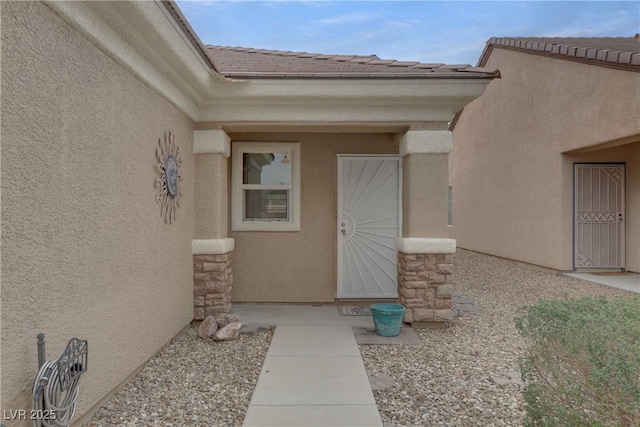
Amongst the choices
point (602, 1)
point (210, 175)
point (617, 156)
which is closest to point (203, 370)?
point (210, 175)

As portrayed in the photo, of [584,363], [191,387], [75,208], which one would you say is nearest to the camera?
[584,363]

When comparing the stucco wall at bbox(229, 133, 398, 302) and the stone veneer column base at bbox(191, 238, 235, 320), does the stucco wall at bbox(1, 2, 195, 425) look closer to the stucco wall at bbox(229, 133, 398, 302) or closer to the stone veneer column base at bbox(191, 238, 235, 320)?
the stone veneer column base at bbox(191, 238, 235, 320)

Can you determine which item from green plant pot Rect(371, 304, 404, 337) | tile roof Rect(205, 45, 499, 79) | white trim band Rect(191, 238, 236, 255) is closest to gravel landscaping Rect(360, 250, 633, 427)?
green plant pot Rect(371, 304, 404, 337)

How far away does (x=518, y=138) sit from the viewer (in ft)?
36.2

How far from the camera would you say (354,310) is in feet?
19.8

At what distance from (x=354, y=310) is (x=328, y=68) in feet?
11.9

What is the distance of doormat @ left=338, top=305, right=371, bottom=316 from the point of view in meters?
5.83

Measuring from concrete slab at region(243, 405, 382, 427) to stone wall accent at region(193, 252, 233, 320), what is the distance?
2.31 metres

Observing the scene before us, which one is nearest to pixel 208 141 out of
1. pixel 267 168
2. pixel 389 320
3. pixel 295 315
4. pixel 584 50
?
pixel 267 168

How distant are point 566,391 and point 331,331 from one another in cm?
327

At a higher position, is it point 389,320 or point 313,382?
point 389,320

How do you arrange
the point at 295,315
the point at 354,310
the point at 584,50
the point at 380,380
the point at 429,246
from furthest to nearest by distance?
the point at 584,50 → the point at 354,310 → the point at 295,315 → the point at 429,246 → the point at 380,380

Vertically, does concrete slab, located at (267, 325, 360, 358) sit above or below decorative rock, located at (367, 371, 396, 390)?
above

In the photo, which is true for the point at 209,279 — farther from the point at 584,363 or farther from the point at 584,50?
the point at 584,50
